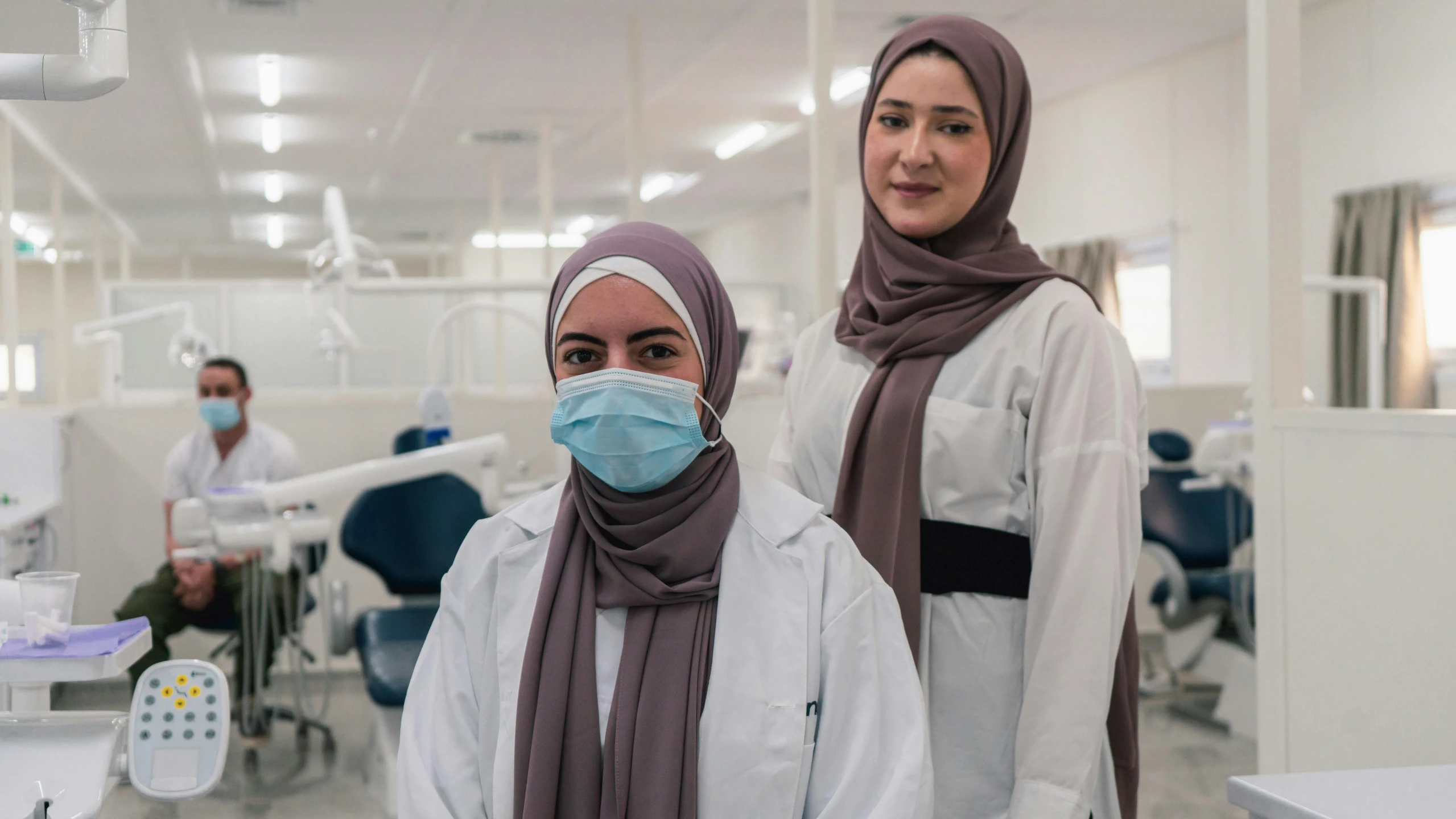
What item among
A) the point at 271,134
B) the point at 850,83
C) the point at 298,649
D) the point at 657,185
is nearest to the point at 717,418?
the point at 298,649

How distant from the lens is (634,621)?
1144 millimetres

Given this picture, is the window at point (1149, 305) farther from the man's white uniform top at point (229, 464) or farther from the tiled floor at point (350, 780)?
the man's white uniform top at point (229, 464)

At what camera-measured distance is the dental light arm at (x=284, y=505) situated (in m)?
3.38

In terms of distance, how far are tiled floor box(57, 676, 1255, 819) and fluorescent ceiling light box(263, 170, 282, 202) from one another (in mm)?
6379

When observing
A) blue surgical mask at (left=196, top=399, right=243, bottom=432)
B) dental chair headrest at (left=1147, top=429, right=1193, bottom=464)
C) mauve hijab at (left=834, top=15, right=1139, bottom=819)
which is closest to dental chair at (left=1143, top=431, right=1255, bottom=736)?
dental chair headrest at (left=1147, top=429, right=1193, bottom=464)

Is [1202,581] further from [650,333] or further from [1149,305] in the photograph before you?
[650,333]

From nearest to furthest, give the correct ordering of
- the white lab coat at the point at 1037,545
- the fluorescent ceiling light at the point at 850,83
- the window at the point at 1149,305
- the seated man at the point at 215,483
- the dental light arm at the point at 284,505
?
the white lab coat at the point at 1037,545 < the dental light arm at the point at 284,505 < the seated man at the point at 215,483 < the fluorescent ceiling light at the point at 850,83 < the window at the point at 1149,305

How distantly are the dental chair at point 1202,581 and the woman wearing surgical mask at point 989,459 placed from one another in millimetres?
2983

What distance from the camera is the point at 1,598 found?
139 centimetres

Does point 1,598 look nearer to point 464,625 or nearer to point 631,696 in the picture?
point 464,625

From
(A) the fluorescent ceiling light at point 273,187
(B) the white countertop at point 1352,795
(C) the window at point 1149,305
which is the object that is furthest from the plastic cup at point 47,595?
(A) the fluorescent ceiling light at point 273,187

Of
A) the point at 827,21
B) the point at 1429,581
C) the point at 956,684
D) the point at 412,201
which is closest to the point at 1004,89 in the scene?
the point at 956,684

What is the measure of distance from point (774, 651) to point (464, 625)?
0.96 ft

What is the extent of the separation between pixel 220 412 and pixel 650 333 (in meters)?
3.66
